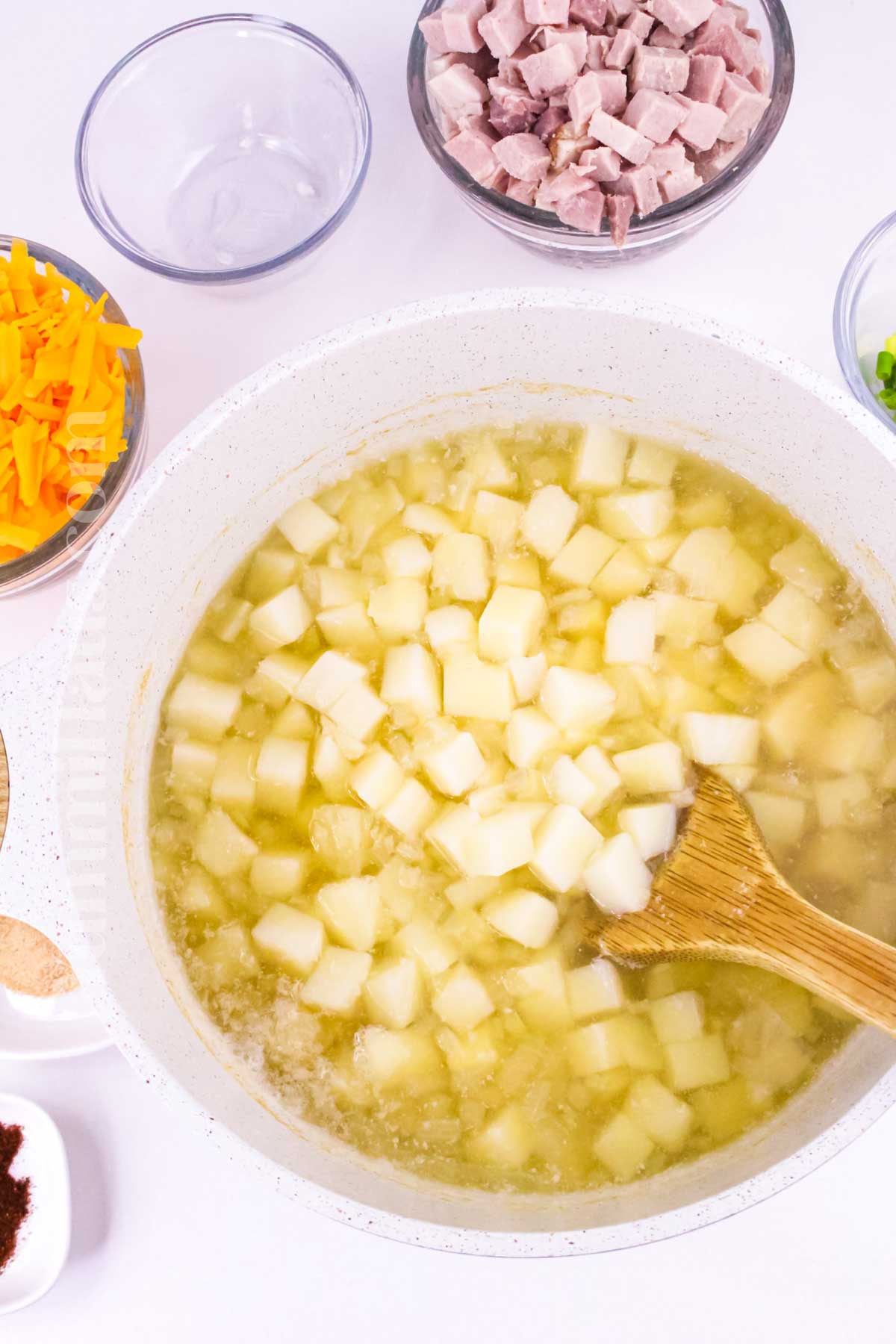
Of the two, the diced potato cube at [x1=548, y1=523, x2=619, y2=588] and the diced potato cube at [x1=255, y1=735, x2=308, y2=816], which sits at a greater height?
the diced potato cube at [x1=548, y1=523, x2=619, y2=588]

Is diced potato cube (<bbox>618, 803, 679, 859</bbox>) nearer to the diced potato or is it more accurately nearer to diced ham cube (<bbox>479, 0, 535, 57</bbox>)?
the diced potato

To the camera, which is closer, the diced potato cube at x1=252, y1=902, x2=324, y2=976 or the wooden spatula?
the wooden spatula

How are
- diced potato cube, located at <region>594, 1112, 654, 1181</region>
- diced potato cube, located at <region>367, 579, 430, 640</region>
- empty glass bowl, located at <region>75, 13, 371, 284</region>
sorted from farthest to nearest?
empty glass bowl, located at <region>75, 13, 371, 284</region>
diced potato cube, located at <region>367, 579, 430, 640</region>
diced potato cube, located at <region>594, 1112, 654, 1181</region>

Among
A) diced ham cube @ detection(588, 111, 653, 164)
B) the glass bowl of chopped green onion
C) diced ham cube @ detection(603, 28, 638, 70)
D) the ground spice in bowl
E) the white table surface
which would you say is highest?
diced ham cube @ detection(603, 28, 638, 70)

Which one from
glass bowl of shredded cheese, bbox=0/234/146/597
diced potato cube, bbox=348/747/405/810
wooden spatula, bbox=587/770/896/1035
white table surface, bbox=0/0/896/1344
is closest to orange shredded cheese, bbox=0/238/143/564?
glass bowl of shredded cheese, bbox=0/234/146/597

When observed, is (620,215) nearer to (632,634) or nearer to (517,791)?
(632,634)

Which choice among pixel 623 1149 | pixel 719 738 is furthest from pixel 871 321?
pixel 623 1149
